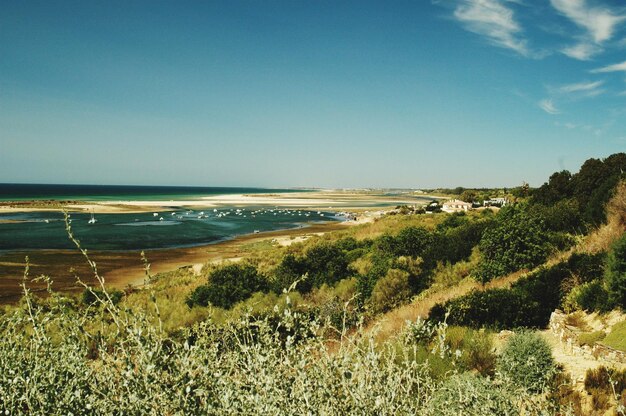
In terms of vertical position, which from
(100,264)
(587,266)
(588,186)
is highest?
(588,186)

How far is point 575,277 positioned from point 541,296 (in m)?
1.96

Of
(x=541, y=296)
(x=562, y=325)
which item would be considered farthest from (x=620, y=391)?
(x=541, y=296)

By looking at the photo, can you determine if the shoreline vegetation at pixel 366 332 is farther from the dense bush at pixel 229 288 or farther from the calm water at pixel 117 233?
the calm water at pixel 117 233

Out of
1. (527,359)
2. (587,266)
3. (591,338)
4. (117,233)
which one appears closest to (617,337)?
(591,338)

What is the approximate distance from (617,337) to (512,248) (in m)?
8.84

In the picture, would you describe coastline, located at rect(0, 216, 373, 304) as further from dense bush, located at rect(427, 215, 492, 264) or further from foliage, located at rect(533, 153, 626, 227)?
foliage, located at rect(533, 153, 626, 227)

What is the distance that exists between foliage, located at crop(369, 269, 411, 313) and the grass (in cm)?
795

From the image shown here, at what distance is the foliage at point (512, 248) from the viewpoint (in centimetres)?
1702

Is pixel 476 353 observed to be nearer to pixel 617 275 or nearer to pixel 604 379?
pixel 604 379

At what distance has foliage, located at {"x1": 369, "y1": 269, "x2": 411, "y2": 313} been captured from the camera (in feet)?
53.3

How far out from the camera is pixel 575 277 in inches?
512

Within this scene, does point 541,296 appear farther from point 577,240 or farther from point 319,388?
Result: point 319,388

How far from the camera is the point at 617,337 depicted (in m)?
8.80

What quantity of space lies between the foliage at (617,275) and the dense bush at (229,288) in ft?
44.6
